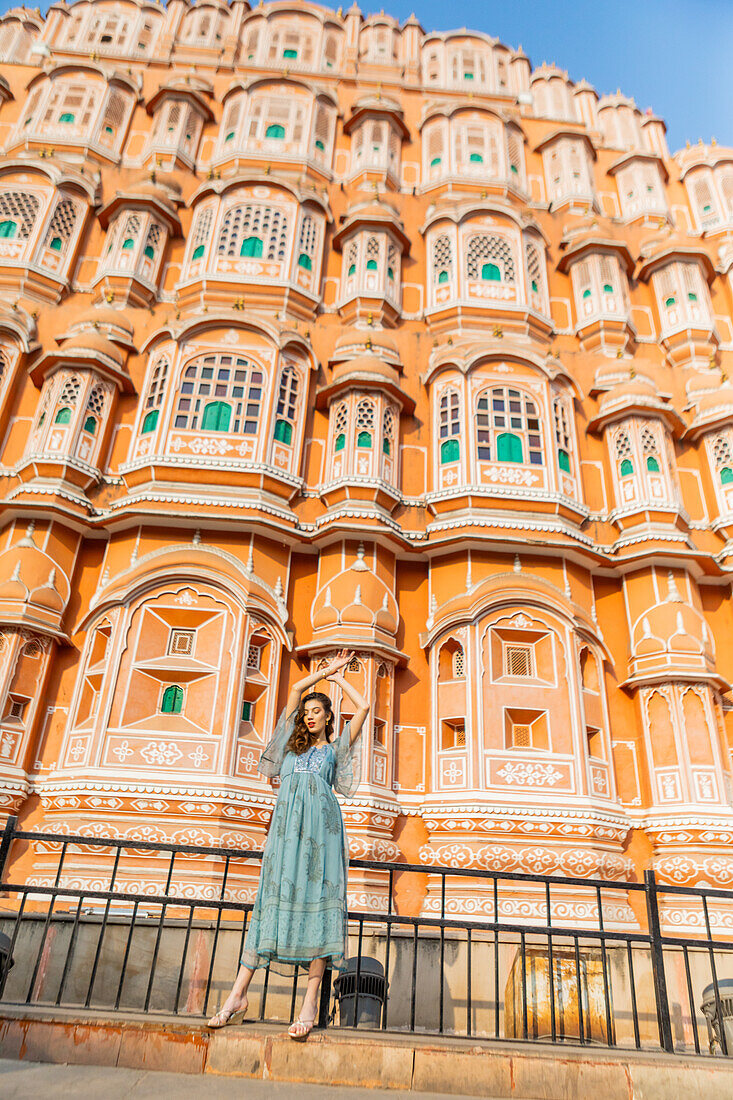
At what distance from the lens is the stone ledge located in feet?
14.2

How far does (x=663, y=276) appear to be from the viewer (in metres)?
19.4

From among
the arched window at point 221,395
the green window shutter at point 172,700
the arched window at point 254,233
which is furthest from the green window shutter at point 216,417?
the arched window at point 254,233

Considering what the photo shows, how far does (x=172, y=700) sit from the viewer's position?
12.0 metres

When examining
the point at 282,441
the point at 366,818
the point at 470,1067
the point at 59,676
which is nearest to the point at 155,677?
the point at 59,676

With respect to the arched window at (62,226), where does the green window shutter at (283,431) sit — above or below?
below

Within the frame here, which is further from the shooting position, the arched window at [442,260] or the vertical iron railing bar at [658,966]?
the arched window at [442,260]

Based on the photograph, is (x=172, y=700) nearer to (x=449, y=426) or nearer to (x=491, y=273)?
(x=449, y=426)

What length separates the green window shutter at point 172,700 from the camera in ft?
39.3

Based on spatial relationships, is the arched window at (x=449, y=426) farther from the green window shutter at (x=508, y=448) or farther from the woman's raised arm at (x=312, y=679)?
the woman's raised arm at (x=312, y=679)

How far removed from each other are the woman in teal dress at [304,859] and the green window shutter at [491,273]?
14.9 m

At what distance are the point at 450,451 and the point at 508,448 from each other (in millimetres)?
1101

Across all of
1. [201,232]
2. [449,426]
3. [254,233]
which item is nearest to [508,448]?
[449,426]

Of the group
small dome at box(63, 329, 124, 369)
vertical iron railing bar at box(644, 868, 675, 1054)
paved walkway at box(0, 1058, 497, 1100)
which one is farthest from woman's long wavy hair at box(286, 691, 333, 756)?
small dome at box(63, 329, 124, 369)

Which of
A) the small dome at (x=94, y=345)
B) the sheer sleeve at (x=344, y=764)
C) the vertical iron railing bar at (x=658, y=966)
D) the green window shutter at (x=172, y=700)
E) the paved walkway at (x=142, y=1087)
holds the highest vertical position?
the small dome at (x=94, y=345)
